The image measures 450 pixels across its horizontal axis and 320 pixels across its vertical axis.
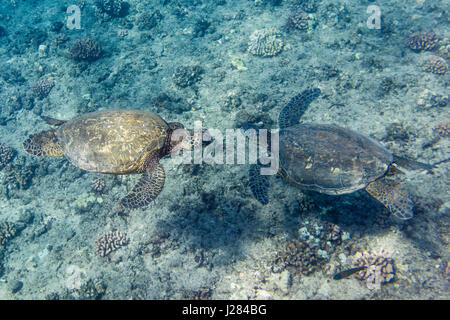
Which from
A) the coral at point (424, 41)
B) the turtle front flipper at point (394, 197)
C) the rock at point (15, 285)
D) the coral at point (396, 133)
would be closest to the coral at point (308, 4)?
the coral at point (424, 41)

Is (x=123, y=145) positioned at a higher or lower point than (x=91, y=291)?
higher

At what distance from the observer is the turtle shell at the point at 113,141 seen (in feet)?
16.6

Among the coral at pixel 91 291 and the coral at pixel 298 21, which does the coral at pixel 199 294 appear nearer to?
the coral at pixel 91 291

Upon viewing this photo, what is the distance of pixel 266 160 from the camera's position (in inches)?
241

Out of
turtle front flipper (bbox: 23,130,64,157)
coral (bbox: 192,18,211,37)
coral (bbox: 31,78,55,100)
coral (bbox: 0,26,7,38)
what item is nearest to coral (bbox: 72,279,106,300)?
turtle front flipper (bbox: 23,130,64,157)

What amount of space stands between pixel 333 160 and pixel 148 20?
37.9 feet

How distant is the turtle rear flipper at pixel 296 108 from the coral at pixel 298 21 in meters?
4.29

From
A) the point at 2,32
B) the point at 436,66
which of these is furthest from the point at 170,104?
the point at 2,32

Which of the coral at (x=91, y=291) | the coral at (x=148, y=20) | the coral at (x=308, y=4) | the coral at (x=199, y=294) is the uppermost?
the coral at (x=308, y=4)

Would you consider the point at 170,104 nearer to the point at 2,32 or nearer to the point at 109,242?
the point at 109,242

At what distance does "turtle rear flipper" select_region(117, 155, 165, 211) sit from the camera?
202 inches

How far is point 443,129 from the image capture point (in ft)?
20.3

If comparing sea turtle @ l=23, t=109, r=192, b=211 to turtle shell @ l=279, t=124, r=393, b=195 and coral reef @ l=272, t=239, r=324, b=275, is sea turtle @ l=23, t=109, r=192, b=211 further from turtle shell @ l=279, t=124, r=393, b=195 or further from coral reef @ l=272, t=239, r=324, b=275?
coral reef @ l=272, t=239, r=324, b=275
